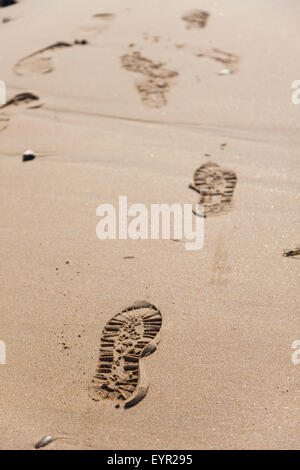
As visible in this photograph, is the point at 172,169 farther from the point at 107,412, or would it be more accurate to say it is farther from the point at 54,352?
the point at 107,412

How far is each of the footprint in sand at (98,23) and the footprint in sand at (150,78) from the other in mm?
560

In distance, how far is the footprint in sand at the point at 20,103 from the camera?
3.43 m

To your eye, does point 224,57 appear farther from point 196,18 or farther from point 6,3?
point 6,3

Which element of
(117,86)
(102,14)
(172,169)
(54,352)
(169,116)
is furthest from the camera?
(102,14)

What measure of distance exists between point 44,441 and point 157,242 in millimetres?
1010

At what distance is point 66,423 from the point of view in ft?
5.81

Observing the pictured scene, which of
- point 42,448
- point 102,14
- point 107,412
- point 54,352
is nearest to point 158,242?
point 54,352

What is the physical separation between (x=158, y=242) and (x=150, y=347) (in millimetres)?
585

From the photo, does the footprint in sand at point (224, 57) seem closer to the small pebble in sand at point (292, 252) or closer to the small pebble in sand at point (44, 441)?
the small pebble in sand at point (292, 252)

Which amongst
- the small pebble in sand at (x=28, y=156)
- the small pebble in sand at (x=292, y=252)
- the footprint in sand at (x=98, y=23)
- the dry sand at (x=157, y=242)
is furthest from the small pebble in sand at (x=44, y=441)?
the footprint in sand at (x=98, y=23)

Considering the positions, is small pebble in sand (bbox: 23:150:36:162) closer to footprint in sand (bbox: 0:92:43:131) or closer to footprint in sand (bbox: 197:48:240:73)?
footprint in sand (bbox: 0:92:43:131)

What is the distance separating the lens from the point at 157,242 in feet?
7.98

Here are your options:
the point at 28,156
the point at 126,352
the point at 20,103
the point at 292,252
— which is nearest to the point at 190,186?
the point at 292,252

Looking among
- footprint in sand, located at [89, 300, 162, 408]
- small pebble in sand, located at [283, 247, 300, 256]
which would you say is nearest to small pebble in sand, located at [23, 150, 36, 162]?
footprint in sand, located at [89, 300, 162, 408]
